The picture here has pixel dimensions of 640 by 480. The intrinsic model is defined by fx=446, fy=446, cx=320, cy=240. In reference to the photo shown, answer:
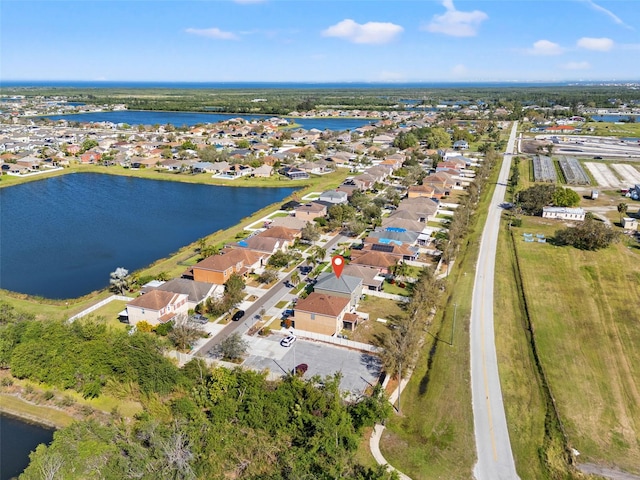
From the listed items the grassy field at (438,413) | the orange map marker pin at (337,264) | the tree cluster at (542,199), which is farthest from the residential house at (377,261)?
the tree cluster at (542,199)

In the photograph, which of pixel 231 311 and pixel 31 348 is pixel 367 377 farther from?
pixel 31 348

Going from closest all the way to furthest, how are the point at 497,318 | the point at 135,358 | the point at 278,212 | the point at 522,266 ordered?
the point at 135,358, the point at 497,318, the point at 522,266, the point at 278,212

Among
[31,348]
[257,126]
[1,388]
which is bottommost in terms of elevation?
[1,388]

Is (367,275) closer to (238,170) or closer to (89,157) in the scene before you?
(238,170)

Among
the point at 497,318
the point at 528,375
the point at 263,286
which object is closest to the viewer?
the point at 528,375

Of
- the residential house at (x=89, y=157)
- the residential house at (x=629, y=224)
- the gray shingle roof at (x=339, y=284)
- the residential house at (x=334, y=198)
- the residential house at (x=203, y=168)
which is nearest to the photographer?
the gray shingle roof at (x=339, y=284)

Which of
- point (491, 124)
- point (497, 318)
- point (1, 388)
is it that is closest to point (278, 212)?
point (497, 318)

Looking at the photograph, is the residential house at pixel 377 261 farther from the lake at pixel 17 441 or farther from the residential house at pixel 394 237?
the lake at pixel 17 441
